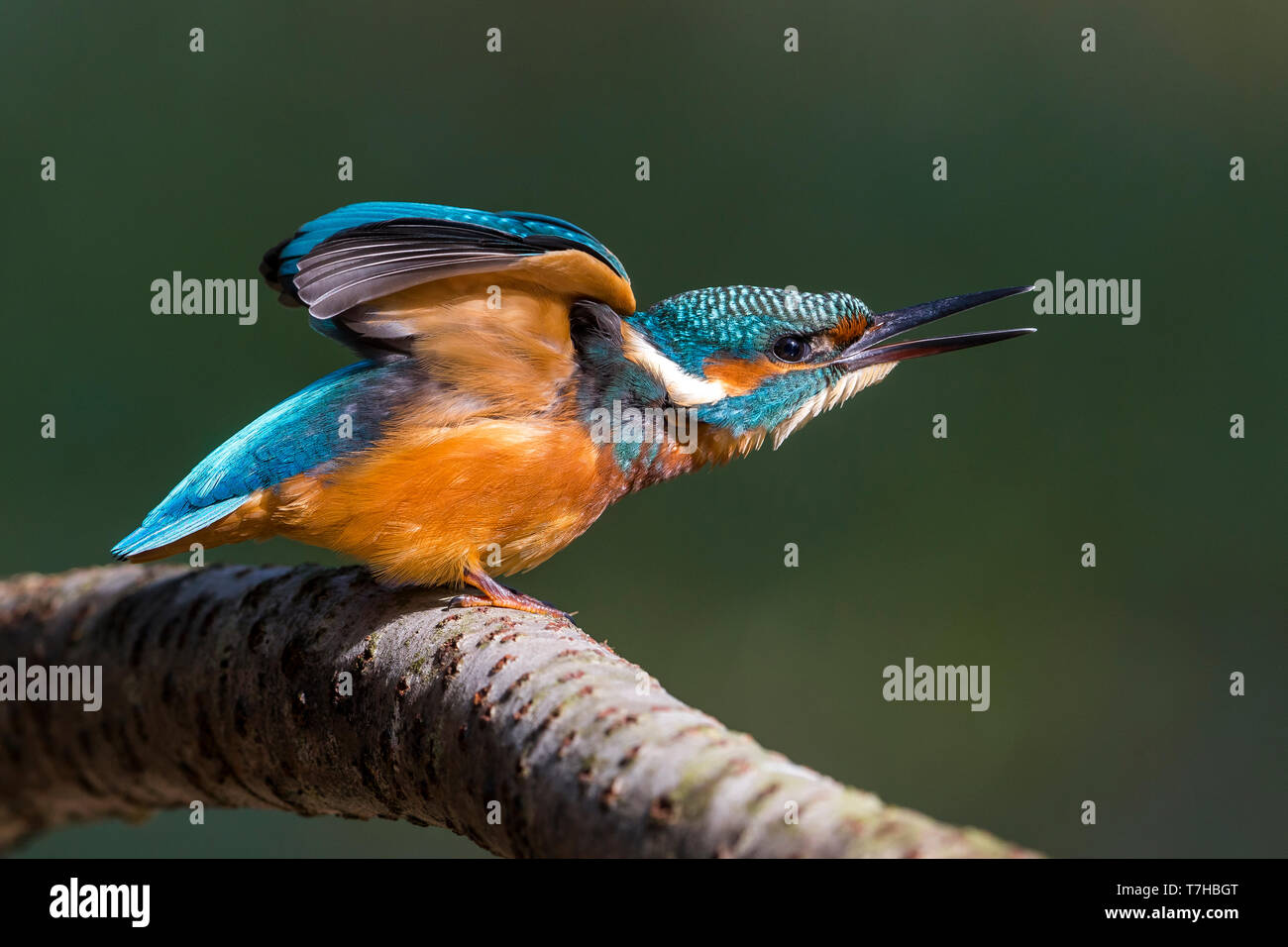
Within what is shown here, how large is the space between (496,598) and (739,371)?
27.7 inches

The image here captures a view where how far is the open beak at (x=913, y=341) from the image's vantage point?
243cm

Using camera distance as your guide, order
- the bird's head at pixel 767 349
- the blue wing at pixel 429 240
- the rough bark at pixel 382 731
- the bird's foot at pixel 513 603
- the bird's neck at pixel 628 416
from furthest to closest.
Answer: the bird's head at pixel 767 349
the bird's neck at pixel 628 416
the blue wing at pixel 429 240
the bird's foot at pixel 513 603
the rough bark at pixel 382 731

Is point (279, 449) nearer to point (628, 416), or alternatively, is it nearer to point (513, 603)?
point (513, 603)

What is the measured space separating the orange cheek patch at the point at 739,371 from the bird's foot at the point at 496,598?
571mm

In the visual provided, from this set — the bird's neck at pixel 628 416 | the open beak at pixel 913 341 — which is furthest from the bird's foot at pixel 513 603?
the open beak at pixel 913 341

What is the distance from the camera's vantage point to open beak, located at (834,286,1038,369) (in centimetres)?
243

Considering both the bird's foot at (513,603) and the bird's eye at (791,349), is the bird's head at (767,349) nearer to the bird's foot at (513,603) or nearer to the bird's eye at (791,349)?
the bird's eye at (791,349)

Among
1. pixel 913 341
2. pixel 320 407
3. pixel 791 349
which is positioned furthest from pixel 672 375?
pixel 320 407

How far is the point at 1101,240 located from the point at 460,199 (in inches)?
88.6

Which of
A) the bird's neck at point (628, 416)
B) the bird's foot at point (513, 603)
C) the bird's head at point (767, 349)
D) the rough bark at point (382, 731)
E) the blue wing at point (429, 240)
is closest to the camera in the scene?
the rough bark at point (382, 731)

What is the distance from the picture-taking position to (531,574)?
426cm

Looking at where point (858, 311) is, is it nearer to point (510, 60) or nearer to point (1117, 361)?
point (1117, 361)

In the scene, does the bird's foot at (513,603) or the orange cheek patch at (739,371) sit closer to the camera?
the bird's foot at (513,603)

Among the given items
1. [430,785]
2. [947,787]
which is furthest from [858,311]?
[947,787]
